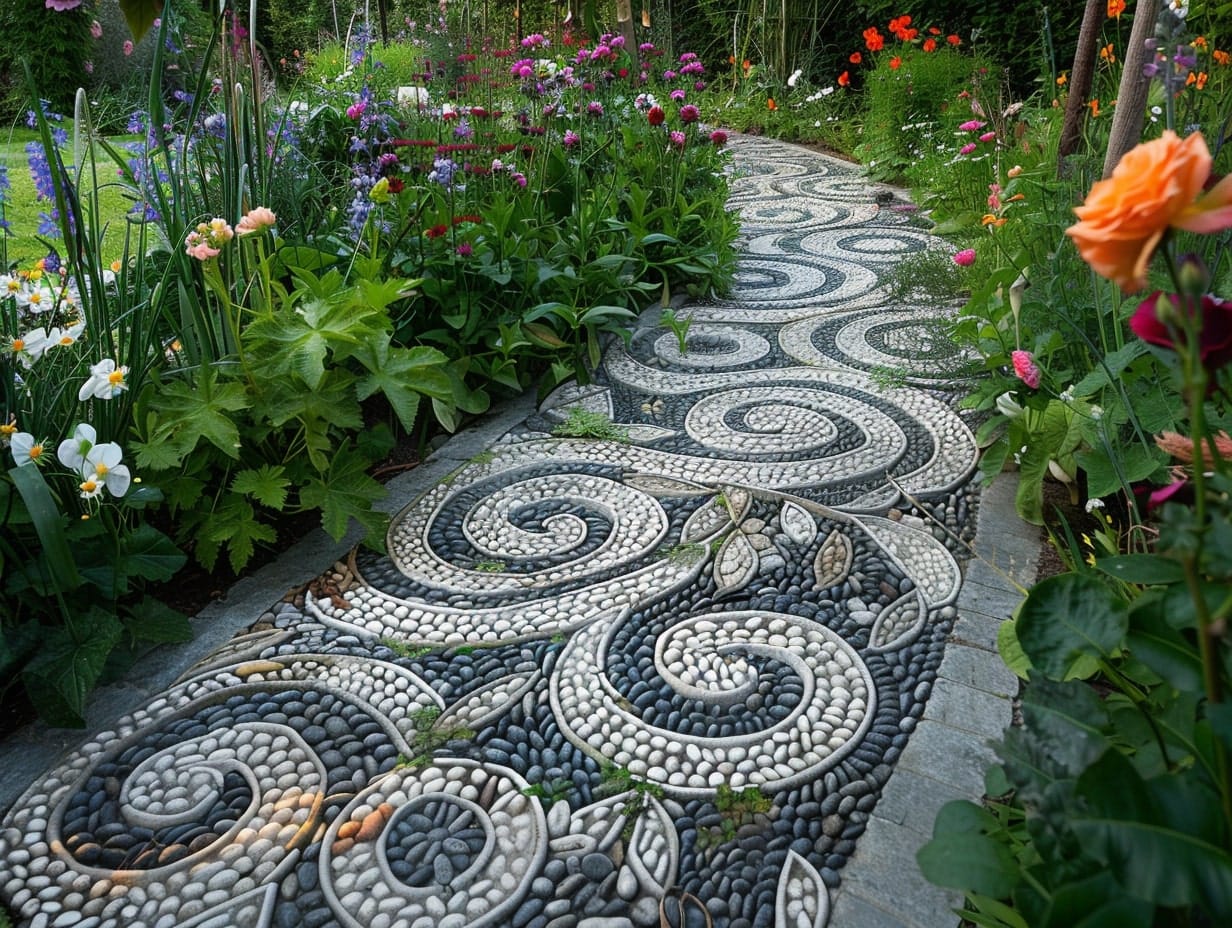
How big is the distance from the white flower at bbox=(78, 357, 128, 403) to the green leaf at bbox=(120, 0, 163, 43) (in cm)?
96

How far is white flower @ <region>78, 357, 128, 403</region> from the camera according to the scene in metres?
1.40

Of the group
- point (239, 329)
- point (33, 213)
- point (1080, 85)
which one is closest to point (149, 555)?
point (239, 329)

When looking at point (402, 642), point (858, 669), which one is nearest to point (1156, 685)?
point (858, 669)

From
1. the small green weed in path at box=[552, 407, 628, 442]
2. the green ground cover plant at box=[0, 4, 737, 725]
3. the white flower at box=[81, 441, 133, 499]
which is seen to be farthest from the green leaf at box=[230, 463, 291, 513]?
the small green weed in path at box=[552, 407, 628, 442]

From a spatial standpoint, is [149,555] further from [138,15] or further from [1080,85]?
[1080,85]

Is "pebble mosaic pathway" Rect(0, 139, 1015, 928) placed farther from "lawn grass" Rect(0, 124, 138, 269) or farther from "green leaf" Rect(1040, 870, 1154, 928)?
"lawn grass" Rect(0, 124, 138, 269)

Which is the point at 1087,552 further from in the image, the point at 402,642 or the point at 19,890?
the point at 19,890

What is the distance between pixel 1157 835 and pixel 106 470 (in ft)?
4.64

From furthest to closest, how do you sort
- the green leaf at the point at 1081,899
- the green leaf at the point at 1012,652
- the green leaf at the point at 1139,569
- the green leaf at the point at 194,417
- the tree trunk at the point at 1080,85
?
the tree trunk at the point at 1080,85
the green leaf at the point at 194,417
the green leaf at the point at 1012,652
the green leaf at the point at 1139,569
the green leaf at the point at 1081,899

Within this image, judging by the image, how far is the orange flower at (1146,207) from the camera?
55 cm

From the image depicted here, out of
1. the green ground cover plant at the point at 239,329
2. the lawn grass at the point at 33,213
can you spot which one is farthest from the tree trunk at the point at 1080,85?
the lawn grass at the point at 33,213

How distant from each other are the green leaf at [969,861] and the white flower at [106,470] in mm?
1251

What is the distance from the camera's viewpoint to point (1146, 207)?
0.55m

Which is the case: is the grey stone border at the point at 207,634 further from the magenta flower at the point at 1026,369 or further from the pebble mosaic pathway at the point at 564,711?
the magenta flower at the point at 1026,369
